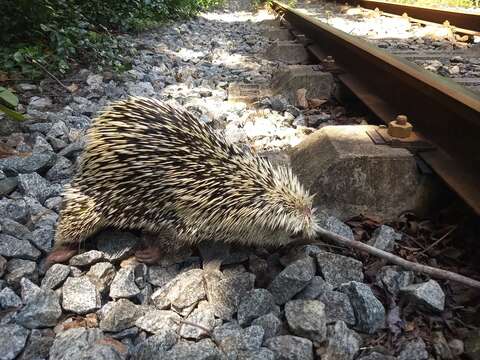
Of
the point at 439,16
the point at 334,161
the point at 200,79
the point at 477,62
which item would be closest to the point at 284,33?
the point at 439,16

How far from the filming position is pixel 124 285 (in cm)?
258

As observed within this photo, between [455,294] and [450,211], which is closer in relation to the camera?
[455,294]

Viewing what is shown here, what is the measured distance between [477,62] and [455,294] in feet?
13.6

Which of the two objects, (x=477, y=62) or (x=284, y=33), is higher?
(x=477, y=62)

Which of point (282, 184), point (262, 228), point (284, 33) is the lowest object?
point (284, 33)

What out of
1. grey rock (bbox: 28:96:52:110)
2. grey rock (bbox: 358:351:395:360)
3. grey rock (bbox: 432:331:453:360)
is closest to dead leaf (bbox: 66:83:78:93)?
grey rock (bbox: 28:96:52:110)

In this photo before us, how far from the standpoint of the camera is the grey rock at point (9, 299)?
2.37 meters

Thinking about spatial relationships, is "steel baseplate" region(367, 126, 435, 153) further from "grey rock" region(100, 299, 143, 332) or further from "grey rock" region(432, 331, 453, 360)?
"grey rock" region(100, 299, 143, 332)

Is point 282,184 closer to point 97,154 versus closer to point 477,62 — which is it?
point 97,154

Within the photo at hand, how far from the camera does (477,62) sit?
5.65 meters

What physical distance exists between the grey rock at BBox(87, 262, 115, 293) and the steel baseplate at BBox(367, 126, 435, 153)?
2.04 metres

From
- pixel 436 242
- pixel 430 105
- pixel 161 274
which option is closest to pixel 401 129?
pixel 430 105

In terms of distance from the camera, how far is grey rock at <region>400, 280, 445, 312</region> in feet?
7.85

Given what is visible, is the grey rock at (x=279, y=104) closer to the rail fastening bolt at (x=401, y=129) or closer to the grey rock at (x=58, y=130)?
the rail fastening bolt at (x=401, y=129)
